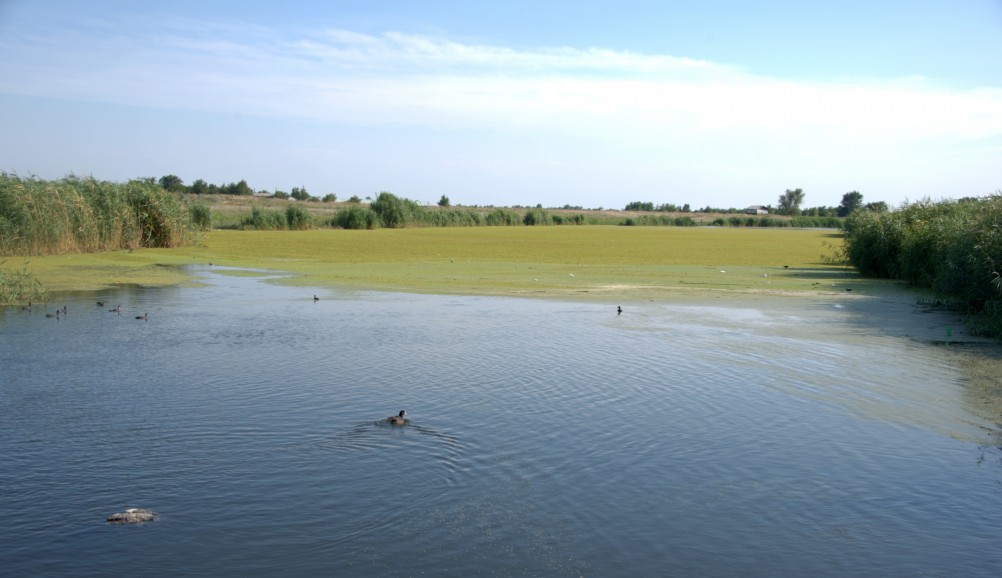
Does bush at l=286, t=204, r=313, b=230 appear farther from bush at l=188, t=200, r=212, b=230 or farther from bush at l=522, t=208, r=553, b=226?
bush at l=522, t=208, r=553, b=226

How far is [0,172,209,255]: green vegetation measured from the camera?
28.1m

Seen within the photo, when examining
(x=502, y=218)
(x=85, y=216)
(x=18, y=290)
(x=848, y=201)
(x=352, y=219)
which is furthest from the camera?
(x=848, y=201)

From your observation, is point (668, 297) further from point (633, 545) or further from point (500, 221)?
point (500, 221)

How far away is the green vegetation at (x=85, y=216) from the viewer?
28.1 metres

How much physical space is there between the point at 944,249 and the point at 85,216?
28.7m

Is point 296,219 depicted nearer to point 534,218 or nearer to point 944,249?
point 534,218

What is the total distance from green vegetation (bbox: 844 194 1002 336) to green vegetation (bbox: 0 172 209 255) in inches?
1102

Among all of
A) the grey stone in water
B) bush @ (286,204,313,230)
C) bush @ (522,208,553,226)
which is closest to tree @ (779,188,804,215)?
bush @ (522,208,553,226)

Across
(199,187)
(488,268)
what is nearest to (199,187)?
(199,187)

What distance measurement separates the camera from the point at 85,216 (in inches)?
1193

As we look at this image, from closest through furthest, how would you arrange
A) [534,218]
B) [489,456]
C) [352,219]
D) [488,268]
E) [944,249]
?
[489,456]
[944,249]
[488,268]
[352,219]
[534,218]

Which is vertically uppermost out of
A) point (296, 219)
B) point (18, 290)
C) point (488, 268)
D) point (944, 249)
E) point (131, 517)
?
point (296, 219)

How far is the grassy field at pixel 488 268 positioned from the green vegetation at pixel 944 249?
3.51 feet

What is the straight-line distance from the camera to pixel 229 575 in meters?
5.27
